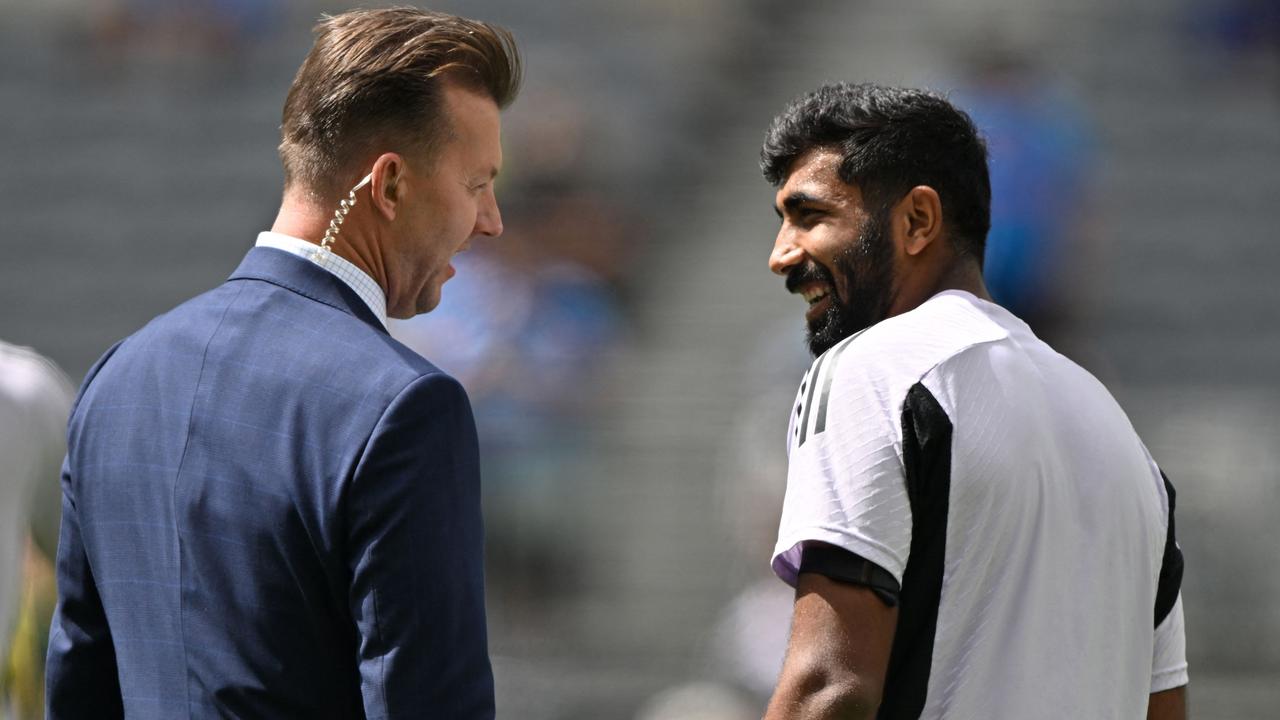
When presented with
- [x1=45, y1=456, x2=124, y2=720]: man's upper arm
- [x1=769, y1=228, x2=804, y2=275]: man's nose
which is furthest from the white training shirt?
[x1=45, y1=456, x2=124, y2=720]: man's upper arm

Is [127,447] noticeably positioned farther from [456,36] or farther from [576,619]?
[576,619]

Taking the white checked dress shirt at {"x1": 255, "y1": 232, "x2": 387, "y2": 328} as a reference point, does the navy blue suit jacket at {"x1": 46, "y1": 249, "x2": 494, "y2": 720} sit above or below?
below

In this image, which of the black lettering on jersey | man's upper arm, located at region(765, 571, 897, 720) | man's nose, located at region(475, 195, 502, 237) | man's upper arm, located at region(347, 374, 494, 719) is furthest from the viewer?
man's nose, located at region(475, 195, 502, 237)

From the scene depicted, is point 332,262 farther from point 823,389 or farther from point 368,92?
point 823,389

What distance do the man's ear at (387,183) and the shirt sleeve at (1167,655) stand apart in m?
1.09

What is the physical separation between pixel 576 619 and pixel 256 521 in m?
5.26

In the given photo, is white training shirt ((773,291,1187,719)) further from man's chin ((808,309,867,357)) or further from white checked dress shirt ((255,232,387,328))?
white checked dress shirt ((255,232,387,328))

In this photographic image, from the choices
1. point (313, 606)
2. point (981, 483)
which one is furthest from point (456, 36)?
point (981, 483)

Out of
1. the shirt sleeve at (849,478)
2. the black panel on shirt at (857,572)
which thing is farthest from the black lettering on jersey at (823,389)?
the black panel on shirt at (857,572)

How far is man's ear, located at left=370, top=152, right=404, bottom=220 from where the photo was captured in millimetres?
1708

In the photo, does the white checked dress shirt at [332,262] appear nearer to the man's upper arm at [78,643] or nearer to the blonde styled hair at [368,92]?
the blonde styled hair at [368,92]

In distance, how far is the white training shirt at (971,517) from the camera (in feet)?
5.48

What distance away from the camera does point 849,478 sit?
1.67 metres

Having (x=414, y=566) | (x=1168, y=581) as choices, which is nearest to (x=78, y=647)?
(x=414, y=566)
